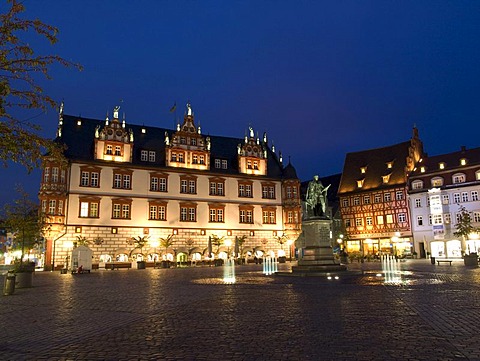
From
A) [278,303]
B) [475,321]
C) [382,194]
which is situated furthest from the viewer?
[382,194]

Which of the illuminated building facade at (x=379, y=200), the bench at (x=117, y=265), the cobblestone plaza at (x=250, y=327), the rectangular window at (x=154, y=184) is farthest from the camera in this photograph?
the illuminated building facade at (x=379, y=200)

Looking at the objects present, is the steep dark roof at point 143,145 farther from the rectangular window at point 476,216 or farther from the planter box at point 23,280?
the planter box at point 23,280

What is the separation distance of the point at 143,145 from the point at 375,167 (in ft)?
114

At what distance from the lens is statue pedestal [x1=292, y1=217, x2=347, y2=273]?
929 inches

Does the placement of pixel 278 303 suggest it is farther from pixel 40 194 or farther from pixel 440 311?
pixel 40 194

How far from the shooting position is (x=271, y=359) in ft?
20.0

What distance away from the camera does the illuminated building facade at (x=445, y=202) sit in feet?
176

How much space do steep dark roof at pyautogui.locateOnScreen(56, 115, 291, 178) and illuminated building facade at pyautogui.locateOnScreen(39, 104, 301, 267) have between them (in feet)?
0.38

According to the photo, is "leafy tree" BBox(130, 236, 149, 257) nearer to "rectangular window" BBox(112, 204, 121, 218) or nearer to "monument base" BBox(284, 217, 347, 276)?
"rectangular window" BBox(112, 204, 121, 218)

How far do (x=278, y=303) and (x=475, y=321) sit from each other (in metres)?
5.00

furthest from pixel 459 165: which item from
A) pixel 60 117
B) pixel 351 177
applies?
pixel 60 117

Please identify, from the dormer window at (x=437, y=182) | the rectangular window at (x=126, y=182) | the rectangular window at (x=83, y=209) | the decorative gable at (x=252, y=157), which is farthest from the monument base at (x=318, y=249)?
the dormer window at (x=437, y=182)

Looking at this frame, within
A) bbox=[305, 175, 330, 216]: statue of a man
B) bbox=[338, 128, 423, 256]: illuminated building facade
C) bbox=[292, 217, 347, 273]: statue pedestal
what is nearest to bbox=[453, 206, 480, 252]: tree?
bbox=[338, 128, 423, 256]: illuminated building facade

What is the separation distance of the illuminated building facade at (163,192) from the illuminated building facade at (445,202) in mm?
16655
